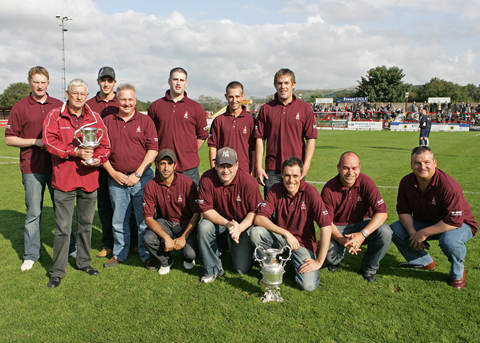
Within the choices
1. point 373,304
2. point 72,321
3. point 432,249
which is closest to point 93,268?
point 72,321

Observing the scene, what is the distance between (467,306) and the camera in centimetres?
348

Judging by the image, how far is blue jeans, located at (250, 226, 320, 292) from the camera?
3842 millimetres

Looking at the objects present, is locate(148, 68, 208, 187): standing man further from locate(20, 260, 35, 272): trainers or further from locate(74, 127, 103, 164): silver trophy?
locate(20, 260, 35, 272): trainers

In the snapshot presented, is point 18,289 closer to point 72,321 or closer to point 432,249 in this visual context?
point 72,321

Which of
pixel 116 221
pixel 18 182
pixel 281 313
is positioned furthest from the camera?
pixel 18 182

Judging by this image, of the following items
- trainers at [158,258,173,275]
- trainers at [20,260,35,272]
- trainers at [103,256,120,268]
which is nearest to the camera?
trainers at [158,258,173,275]

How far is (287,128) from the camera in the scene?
4.78 meters

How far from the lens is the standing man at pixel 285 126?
4715 millimetres

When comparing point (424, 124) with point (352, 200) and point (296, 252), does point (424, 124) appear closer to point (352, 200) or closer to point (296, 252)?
point (352, 200)

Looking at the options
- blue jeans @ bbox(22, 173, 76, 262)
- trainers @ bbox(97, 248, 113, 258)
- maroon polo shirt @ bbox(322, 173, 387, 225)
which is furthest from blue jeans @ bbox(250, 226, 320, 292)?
blue jeans @ bbox(22, 173, 76, 262)

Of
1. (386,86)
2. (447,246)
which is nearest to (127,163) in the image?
(447,246)

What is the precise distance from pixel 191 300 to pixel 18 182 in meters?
8.67

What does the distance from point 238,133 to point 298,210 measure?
1.55 metres

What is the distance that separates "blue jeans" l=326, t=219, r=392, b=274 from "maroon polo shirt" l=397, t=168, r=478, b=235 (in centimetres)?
45
